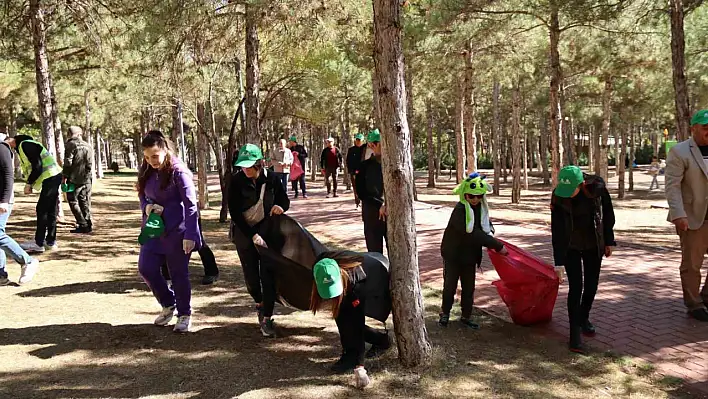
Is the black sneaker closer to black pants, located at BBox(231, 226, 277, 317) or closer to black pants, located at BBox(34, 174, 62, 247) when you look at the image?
black pants, located at BBox(231, 226, 277, 317)

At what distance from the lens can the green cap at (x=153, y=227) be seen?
434 cm

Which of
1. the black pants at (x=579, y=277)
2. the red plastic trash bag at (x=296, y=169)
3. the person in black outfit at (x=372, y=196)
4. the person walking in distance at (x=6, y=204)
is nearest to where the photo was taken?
the black pants at (x=579, y=277)

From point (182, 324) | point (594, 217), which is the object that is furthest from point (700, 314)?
point (182, 324)

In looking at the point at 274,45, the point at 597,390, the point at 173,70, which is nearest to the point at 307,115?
the point at 274,45

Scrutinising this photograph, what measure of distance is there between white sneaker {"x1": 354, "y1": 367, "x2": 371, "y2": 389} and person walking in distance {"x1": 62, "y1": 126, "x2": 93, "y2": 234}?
714 cm

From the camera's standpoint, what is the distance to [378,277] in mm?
3863

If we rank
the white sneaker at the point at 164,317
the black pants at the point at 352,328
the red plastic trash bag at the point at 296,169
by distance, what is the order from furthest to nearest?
the red plastic trash bag at the point at 296,169, the white sneaker at the point at 164,317, the black pants at the point at 352,328

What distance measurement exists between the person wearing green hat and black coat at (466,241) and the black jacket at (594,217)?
1.58 ft

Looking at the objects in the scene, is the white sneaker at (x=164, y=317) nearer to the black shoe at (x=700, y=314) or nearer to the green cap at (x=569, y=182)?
the green cap at (x=569, y=182)

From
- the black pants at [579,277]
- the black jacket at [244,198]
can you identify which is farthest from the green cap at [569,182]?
the black jacket at [244,198]

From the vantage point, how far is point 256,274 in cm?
474

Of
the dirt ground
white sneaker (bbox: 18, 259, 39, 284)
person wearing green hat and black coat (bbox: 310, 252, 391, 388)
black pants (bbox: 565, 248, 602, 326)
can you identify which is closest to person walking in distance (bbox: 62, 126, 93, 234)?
white sneaker (bbox: 18, 259, 39, 284)

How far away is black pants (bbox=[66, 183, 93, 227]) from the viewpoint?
946 cm

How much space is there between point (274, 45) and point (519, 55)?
6889 mm
